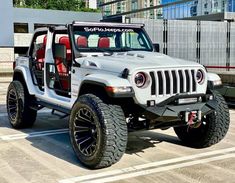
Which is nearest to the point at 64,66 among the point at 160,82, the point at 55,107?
the point at 55,107

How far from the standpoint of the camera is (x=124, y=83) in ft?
16.7

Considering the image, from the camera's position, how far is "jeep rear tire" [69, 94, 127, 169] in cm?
502

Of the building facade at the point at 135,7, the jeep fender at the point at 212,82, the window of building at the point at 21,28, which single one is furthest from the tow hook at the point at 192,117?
the building facade at the point at 135,7

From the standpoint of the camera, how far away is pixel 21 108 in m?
7.72

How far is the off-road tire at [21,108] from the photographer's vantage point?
25.3 feet

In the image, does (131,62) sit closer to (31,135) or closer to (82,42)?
(82,42)

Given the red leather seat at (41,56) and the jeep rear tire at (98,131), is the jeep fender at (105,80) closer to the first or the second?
the jeep rear tire at (98,131)

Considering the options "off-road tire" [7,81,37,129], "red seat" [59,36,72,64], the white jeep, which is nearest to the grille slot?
the white jeep

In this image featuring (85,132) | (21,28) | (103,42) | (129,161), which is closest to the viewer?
(85,132)

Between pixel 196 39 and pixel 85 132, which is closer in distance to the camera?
pixel 85 132

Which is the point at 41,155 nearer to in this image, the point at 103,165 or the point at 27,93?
the point at 103,165

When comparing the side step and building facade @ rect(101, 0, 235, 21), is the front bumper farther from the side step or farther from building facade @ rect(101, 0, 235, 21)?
building facade @ rect(101, 0, 235, 21)

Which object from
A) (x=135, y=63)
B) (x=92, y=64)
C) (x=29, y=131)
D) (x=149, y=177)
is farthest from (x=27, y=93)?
(x=149, y=177)

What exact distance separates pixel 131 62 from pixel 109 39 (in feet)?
4.16
